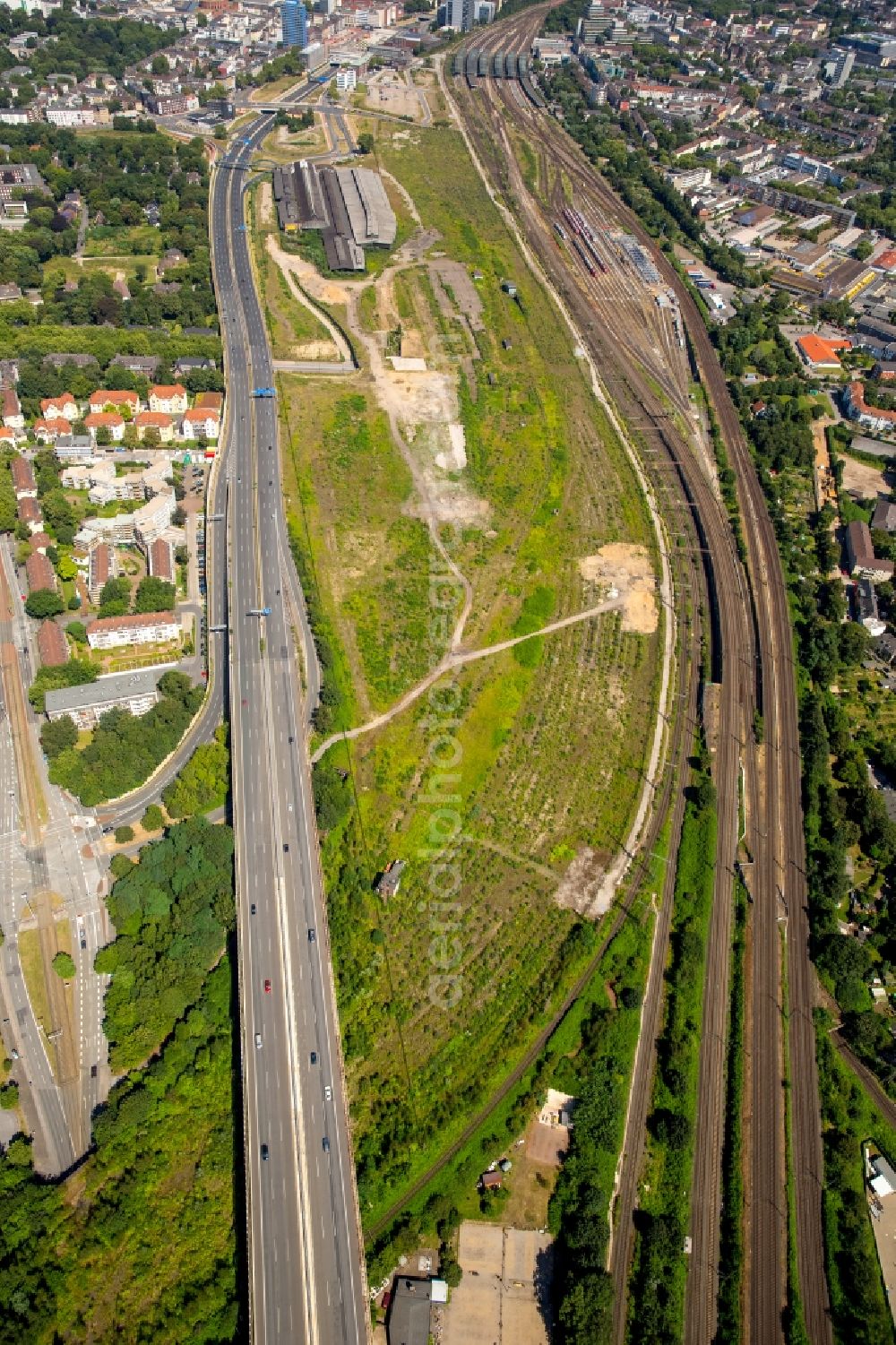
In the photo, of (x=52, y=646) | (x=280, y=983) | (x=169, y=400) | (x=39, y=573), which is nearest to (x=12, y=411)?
(x=169, y=400)

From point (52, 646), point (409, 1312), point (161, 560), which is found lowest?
point (409, 1312)

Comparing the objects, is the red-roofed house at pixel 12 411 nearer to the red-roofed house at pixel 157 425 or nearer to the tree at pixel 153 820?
the red-roofed house at pixel 157 425

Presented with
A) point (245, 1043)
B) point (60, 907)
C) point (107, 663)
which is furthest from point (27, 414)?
point (245, 1043)

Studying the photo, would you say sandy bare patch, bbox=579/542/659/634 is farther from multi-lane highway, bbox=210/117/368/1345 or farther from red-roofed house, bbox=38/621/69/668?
red-roofed house, bbox=38/621/69/668

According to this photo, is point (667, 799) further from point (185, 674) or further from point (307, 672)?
point (185, 674)

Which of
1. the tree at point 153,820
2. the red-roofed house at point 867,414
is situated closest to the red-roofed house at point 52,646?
the tree at point 153,820

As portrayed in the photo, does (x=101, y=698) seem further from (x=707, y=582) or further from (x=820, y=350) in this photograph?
(x=820, y=350)
